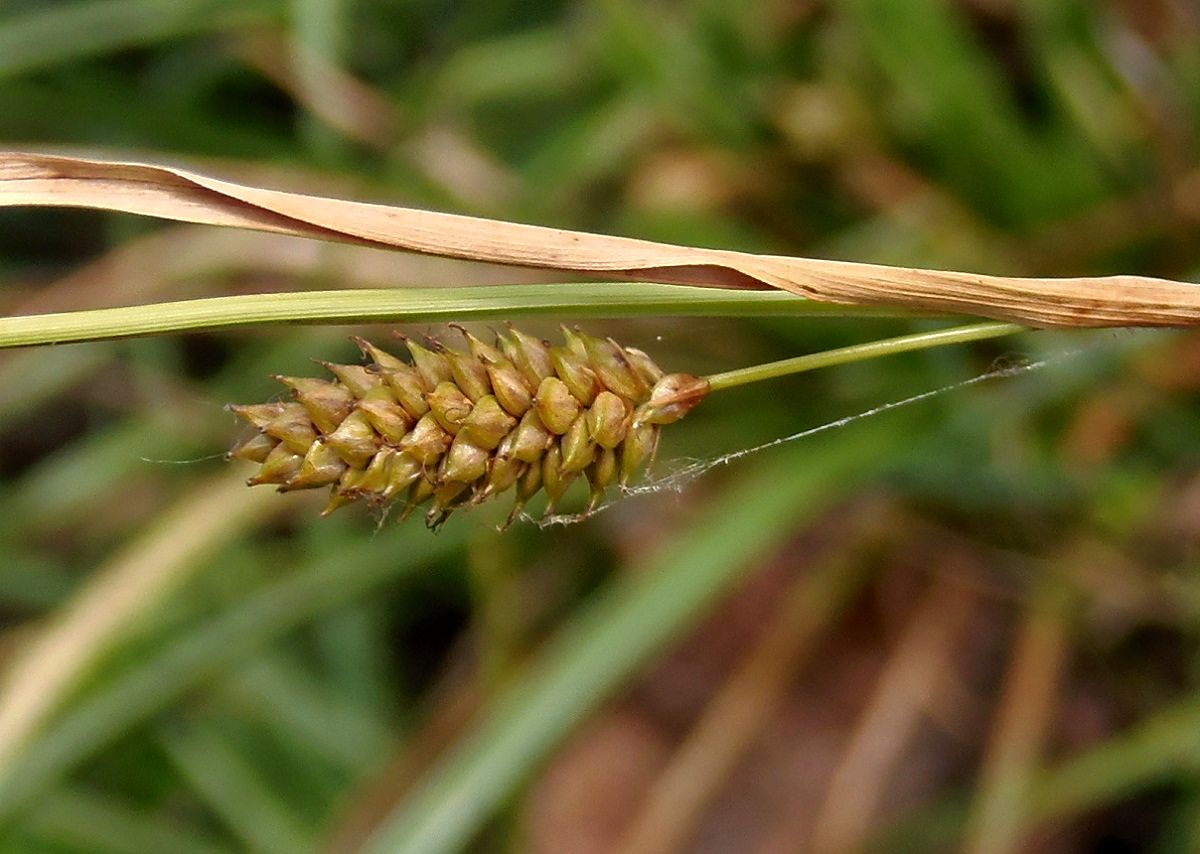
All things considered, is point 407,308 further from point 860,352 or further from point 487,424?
point 860,352

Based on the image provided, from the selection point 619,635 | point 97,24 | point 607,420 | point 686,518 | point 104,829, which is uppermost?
point 97,24

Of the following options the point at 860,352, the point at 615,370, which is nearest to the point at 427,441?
the point at 615,370

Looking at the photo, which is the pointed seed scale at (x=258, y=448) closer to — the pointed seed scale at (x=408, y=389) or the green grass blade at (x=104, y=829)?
the pointed seed scale at (x=408, y=389)

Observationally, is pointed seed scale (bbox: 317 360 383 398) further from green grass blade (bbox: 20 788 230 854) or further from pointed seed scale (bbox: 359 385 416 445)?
green grass blade (bbox: 20 788 230 854)

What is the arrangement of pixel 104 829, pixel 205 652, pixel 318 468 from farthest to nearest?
1. pixel 104 829
2. pixel 205 652
3. pixel 318 468

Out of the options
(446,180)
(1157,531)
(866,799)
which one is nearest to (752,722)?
(866,799)

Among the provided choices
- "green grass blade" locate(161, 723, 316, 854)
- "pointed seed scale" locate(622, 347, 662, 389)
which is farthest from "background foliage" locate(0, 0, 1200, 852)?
"pointed seed scale" locate(622, 347, 662, 389)

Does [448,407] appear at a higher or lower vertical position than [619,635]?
lower

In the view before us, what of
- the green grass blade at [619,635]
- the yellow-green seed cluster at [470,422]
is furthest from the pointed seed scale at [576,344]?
the green grass blade at [619,635]
